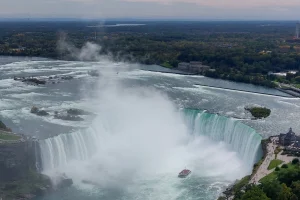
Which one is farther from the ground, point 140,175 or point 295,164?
point 295,164

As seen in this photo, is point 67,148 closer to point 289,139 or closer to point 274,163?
point 274,163

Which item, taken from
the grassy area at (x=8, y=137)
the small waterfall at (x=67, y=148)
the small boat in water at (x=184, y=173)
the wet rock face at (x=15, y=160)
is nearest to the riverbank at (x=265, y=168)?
the small boat in water at (x=184, y=173)

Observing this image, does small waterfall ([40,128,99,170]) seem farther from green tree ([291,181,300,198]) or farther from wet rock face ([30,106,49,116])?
green tree ([291,181,300,198])

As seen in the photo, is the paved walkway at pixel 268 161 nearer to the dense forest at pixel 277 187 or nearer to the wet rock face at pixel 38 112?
the dense forest at pixel 277 187

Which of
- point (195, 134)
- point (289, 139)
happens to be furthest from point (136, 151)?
point (289, 139)

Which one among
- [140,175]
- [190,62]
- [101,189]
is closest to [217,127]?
[140,175]

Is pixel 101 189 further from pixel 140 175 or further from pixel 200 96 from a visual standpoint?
pixel 200 96
